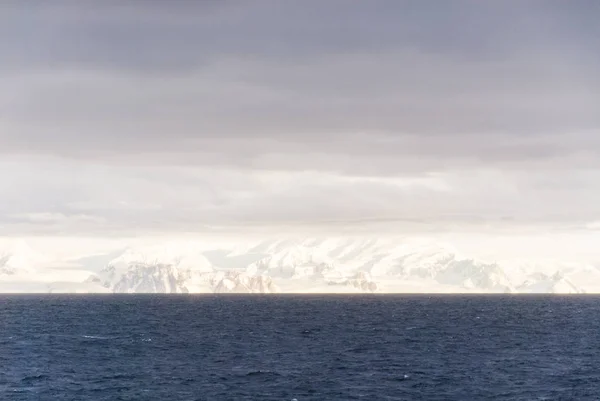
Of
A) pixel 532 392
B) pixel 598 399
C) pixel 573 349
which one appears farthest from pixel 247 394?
pixel 573 349

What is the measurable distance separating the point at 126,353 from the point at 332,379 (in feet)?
182

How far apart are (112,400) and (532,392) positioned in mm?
63613

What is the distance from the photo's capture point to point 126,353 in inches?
7303

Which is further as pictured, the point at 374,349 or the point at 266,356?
the point at 374,349

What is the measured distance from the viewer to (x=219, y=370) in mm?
160500

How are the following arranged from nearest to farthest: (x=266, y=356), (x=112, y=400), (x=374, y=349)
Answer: (x=112, y=400), (x=266, y=356), (x=374, y=349)

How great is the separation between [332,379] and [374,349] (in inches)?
1859

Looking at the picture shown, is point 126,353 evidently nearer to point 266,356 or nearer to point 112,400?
point 266,356

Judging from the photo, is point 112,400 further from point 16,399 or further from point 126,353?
point 126,353

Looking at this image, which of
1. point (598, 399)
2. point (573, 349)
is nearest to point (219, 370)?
point (598, 399)

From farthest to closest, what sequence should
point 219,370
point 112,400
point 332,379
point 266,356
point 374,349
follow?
point 374,349 < point 266,356 < point 219,370 < point 332,379 < point 112,400

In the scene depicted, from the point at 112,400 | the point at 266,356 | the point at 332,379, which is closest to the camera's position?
the point at 112,400

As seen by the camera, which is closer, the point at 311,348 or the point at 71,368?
the point at 71,368

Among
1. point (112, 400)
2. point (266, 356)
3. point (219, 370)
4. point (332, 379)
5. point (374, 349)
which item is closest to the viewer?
point (112, 400)
